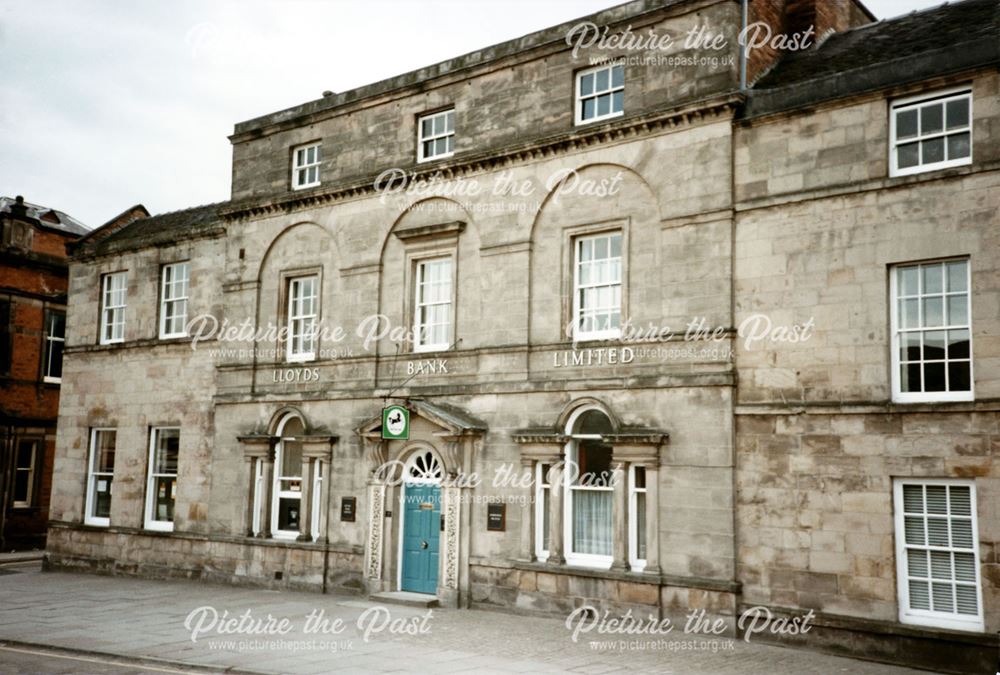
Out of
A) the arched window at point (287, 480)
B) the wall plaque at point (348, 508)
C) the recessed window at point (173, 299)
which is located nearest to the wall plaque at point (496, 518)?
the wall plaque at point (348, 508)

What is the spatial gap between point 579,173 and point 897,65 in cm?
586

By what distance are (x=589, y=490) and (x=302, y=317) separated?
28.5 ft

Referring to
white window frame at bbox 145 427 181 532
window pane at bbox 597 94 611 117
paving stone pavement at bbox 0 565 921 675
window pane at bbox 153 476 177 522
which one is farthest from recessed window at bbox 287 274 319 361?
window pane at bbox 597 94 611 117

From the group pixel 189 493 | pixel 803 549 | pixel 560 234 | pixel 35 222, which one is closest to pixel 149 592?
pixel 189 493

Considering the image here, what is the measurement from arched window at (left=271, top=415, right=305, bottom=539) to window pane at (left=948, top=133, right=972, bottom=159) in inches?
561

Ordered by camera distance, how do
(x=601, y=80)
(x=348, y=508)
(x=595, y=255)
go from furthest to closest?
(x=348, y=508) < (x=601, y=80) < (x=595, y=255)

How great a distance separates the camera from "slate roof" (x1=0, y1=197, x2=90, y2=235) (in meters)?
34.0

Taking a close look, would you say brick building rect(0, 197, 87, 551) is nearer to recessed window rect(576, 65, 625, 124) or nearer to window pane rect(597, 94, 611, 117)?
recessed window rect(576, 65, 625, 124)

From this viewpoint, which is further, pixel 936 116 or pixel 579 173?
pixel 579 173

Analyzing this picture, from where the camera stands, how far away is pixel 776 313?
15383 mm

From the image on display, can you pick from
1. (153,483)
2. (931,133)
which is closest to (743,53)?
(931,133)

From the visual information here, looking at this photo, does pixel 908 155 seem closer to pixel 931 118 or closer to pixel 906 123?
pixel 906 123

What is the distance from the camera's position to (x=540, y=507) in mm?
17641

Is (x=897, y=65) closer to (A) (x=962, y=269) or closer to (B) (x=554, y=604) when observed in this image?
(A) (x=962, y=269)
